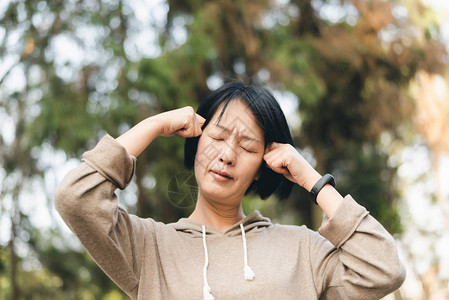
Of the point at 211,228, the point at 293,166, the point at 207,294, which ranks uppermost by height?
the point at 293,166

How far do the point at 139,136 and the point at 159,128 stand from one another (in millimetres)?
75

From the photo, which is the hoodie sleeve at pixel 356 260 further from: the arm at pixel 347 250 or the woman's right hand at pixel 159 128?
the woman's right hand at pixel 159 128

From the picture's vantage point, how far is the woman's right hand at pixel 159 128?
4.75 ft

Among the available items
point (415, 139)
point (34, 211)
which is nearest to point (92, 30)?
point (34, 211)

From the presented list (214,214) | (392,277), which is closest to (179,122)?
(214,214)

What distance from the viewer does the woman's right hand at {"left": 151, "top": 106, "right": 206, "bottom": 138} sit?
5.01ft

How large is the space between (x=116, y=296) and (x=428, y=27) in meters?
5.81

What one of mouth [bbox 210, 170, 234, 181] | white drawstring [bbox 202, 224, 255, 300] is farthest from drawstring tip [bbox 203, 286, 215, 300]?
mouth [bbox 210, 170, 234, 181]

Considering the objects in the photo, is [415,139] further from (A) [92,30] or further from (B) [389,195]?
(A) [92,30]

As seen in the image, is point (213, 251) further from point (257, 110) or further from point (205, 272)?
point (257, 110)

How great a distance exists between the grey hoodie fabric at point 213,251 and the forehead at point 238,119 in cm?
29

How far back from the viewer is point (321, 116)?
770 centimetres

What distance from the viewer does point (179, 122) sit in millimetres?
1539

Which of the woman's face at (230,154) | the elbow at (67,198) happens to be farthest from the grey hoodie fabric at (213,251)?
the woman's face at (230,154)
